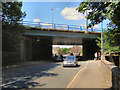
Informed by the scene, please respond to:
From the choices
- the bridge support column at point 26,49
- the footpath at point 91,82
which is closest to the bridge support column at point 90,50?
the bridge support column at point 26,49

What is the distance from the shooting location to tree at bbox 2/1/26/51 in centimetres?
1648


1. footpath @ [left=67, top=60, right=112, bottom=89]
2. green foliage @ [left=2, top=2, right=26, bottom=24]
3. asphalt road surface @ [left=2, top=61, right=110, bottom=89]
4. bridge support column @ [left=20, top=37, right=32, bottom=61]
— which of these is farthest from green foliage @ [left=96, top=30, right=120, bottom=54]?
bridge support column @ [left=20, top=37, right=32, bottom=61]

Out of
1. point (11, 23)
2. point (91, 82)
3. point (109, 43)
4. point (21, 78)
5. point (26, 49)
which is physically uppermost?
point (11, 23)

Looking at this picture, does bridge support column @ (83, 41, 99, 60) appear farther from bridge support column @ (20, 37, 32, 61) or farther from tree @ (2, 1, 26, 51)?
tree @ (2, 1, 26, 51)

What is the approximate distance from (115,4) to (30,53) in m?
29.2

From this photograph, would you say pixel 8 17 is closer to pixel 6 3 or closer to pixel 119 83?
pixel 6 3

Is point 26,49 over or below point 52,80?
over

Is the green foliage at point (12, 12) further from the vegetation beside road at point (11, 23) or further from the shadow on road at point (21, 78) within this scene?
the shadow on road at point (21, 78)

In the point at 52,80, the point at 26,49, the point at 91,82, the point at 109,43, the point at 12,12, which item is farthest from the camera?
the point at 26,49

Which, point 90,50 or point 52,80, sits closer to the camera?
point 52,80

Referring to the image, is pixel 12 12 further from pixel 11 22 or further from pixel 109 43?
pixel 109 43

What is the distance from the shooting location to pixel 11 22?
18.0 m

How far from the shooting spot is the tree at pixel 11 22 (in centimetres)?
1648

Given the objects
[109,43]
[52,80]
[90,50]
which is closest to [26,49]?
[109,43]
